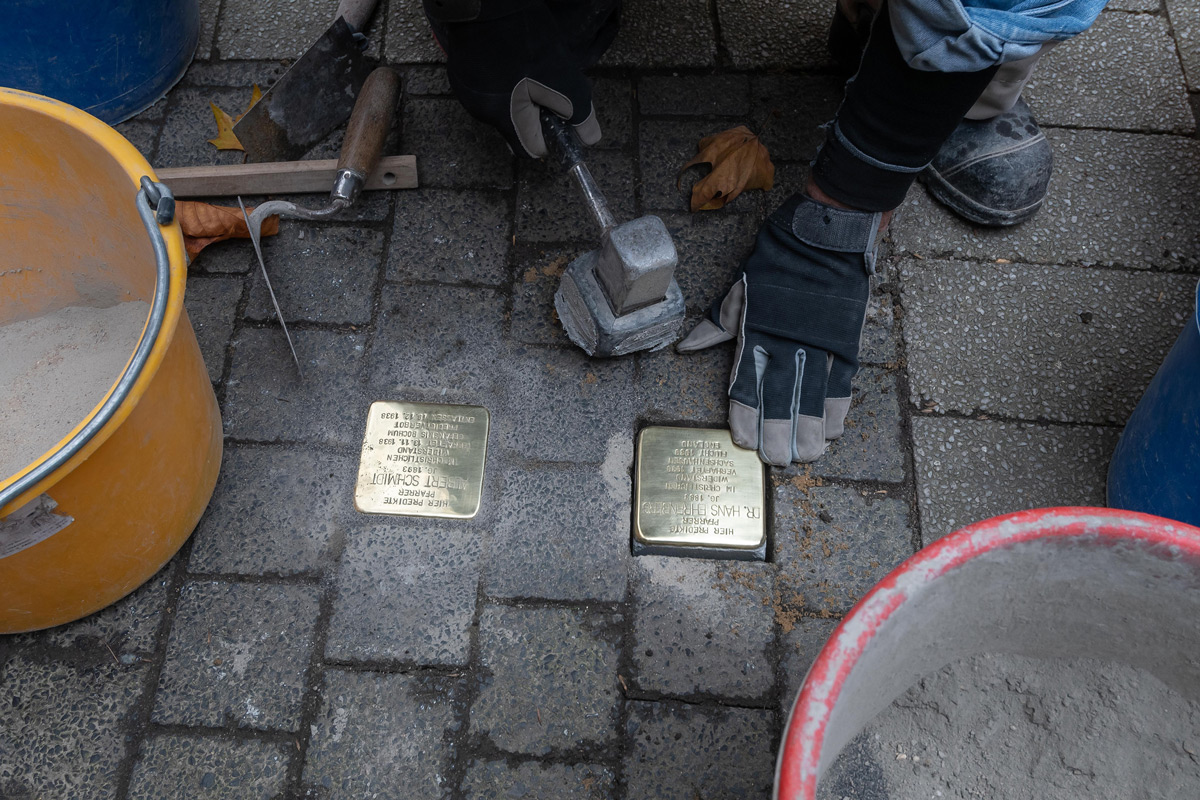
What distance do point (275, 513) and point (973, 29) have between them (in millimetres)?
1855

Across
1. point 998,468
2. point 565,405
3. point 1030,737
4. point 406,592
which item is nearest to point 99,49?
point 565,405

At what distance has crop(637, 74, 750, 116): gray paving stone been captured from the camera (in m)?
2.55

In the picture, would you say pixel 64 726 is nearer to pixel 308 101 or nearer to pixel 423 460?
pixel 423 460

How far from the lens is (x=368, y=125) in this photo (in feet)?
7.30

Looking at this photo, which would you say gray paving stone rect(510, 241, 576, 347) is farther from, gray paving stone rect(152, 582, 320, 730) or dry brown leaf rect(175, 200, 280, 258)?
gray paving stone rect(152, 582, 320, 730)

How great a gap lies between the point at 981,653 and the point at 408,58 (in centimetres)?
228

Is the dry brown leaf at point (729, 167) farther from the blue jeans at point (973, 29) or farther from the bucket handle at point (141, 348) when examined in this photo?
the bucket handle at point (141, 348)

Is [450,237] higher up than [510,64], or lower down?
lower down

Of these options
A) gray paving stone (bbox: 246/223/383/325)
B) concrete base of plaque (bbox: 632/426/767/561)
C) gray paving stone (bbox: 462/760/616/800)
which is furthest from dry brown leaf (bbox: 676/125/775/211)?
gray paving stone (bbox: 462/760/616/800)

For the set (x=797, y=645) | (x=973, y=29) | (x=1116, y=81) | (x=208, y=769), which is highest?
(x=973, y=29)

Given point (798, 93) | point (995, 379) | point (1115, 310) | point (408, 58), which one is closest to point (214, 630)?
point (408, 58)

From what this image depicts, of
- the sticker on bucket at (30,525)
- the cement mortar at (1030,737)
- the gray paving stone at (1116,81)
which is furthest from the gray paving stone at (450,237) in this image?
the gray paving stone at (1116,81)

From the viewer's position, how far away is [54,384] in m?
1.93

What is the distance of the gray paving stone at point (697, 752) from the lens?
1730 millimetres
